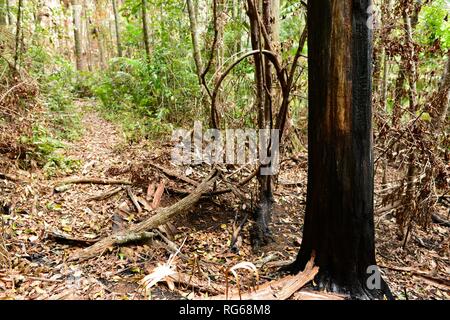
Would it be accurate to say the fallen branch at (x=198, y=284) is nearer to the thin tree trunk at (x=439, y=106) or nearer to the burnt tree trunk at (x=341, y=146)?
the burnt tree trunk at (x=341, y=146)

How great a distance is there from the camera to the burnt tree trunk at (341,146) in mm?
2795

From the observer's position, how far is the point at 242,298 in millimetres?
2926

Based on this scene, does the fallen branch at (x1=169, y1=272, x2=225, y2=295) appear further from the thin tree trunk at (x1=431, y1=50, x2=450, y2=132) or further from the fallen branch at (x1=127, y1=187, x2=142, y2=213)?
the thin tree trunk at (x1=431, y1=50, x2=450, y2=132)

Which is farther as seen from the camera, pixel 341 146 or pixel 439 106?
pixel 439 106

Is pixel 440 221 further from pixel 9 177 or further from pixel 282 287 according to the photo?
pixel 9 177

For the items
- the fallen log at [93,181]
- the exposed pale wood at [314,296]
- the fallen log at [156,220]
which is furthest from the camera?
the fallen log at [93,181]

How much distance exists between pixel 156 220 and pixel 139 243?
46 cm
